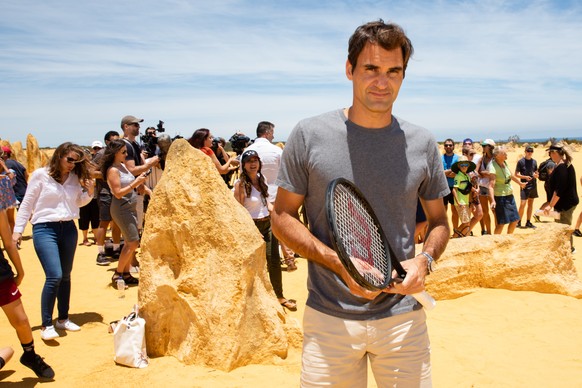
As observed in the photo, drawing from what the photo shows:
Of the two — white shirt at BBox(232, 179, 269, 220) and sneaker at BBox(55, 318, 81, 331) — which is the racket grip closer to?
white shirt at BBox(232, 179, 269, 220)

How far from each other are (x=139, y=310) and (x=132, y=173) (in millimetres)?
3107

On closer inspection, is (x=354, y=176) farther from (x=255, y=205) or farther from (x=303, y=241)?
(x=255, y=205)

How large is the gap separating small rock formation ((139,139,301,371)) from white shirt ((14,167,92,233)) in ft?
3.65

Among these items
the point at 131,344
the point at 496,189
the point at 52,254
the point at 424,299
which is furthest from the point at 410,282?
the point at 496,189

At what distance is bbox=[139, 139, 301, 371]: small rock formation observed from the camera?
4188 millimetres

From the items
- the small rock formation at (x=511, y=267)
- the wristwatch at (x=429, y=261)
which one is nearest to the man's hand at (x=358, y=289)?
the wristwatch at (x=429, y=261)

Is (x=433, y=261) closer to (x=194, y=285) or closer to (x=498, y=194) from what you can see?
(x=194, y=285)

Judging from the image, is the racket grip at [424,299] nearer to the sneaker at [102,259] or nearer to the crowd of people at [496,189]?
the crowd of people at [496,189]

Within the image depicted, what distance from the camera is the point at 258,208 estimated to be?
591 cm

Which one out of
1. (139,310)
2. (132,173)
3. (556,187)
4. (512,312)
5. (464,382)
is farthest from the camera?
(556,187)

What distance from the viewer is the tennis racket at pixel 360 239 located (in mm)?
1841

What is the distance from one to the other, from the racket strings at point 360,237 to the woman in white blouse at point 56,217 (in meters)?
3.97

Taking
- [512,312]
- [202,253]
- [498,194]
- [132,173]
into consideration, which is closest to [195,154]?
[202,253]

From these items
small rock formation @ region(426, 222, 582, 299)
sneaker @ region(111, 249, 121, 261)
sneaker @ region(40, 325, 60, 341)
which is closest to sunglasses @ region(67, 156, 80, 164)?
sneaker @ region(40, 325, 60, 341)
